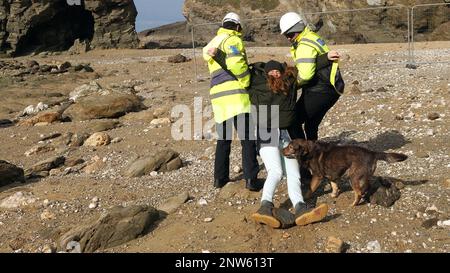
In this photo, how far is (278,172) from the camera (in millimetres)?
5898

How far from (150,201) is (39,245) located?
5.19 ft

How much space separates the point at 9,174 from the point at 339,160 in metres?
5.33

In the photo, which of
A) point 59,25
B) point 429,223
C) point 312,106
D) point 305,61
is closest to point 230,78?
point 305,61

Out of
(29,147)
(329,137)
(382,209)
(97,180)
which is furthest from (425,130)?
(29,147)

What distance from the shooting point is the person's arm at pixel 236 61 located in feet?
20.8

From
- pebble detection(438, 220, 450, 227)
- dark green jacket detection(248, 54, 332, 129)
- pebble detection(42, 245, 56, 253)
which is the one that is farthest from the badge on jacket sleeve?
pebble detection(42, 245, 56, 253)

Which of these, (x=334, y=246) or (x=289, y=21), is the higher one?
(x=289, y=21)

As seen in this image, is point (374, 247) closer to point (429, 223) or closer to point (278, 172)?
point (429, 223)

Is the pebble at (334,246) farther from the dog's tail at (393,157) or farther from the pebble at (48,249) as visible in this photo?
the pebble at (48,249)

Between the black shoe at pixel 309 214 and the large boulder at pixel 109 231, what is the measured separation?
170cm

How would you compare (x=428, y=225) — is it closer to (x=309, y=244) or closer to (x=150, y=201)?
(x=309, y=244)

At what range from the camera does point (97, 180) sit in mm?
8406

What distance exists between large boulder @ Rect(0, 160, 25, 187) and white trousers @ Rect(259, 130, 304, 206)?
4566 millimetres

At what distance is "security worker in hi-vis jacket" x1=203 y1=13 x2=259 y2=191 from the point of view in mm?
6398
